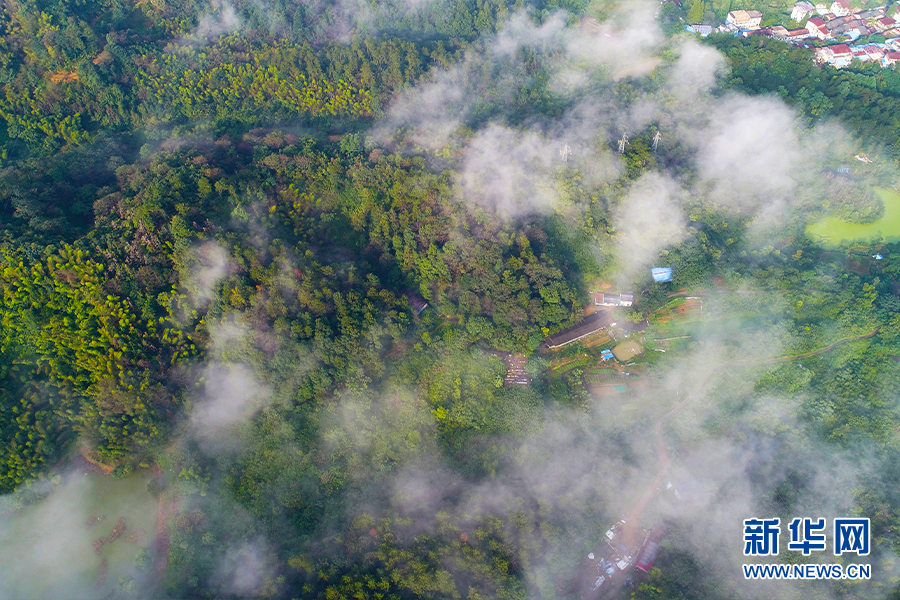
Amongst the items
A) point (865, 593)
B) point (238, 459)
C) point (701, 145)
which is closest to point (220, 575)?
point (238, 459)

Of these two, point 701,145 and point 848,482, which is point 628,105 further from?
point 848,482

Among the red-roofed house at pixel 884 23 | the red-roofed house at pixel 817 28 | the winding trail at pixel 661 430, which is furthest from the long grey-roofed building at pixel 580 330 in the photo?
the red-roofed house at pixel 884 23

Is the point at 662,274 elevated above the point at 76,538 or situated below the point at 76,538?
above

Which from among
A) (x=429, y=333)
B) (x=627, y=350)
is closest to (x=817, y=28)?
(x=627, y=350)

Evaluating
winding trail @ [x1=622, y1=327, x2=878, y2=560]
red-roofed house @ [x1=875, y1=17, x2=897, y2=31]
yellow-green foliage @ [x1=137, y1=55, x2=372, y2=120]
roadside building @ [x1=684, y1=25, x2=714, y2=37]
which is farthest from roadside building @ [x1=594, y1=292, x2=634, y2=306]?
red-roofed house @ [x1=875, y1=17, x2=897, y2=31]

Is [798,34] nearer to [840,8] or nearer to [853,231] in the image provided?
[840,8]

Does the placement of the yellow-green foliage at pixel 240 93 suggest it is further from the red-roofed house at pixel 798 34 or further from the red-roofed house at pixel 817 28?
the red-roofed house at pixel 817 28
